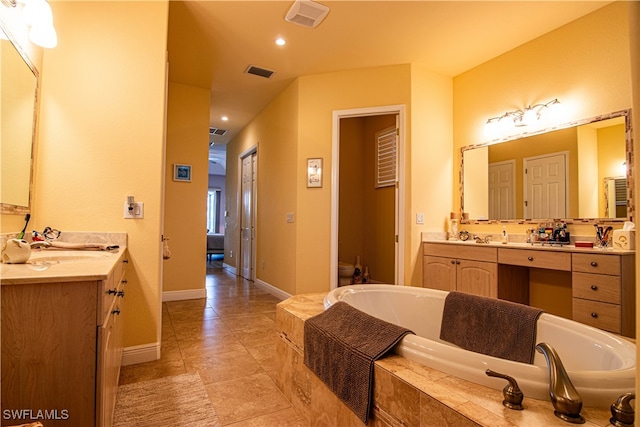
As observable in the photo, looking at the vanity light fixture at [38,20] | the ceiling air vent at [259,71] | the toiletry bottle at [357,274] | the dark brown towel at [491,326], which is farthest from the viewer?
the toiletry bottle at [357,274]

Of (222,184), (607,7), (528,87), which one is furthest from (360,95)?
(222,184)

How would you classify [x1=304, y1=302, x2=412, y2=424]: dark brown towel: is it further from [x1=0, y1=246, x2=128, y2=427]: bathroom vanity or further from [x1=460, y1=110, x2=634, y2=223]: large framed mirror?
[x1=460, y1=110, x2=634, y2=223]: large framed mirror

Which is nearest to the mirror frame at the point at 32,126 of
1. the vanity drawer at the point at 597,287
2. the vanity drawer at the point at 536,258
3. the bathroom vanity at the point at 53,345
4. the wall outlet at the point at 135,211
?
the wall outlet at the point at 135,211

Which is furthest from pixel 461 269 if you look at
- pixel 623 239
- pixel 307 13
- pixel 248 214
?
pixel 248 214

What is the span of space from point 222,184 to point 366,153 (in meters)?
7.41

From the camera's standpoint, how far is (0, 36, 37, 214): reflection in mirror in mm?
1566

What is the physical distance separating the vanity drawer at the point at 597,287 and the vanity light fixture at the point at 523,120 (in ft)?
4.83

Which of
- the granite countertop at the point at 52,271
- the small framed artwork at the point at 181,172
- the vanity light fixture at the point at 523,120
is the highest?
the vanity light fixture at the point at 523,120

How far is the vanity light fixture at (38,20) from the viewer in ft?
5.45

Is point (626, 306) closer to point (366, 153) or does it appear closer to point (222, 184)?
point (366, 153)

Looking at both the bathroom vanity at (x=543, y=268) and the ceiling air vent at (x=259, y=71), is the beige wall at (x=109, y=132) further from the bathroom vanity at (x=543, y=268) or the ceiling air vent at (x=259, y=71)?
the bathroom vanity at (x=543, y=268)

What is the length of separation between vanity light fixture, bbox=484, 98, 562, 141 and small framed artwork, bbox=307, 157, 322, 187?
1860 millimetres

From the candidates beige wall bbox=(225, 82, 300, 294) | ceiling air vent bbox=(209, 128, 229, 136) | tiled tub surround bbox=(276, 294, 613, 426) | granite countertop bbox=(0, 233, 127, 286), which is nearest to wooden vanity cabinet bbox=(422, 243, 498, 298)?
beige wall bbox=(225, 82, 300, 294)

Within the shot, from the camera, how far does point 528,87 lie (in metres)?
3.02
